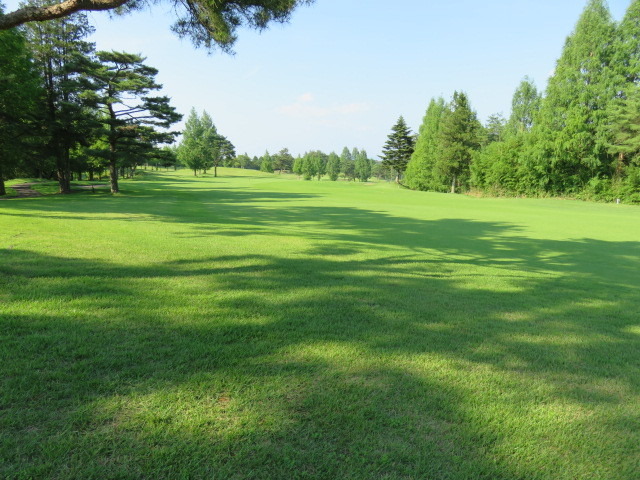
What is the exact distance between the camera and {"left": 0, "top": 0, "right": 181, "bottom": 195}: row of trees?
21.2 metres

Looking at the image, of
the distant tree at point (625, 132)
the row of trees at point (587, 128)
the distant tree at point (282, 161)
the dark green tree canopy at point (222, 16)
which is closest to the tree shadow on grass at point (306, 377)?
the dark green tree canopy at point (222, 16)

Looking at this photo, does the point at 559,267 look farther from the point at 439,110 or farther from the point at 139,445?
the point at 439,110

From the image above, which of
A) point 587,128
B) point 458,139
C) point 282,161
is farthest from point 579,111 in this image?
point 282,161

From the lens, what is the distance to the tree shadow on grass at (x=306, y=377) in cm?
192

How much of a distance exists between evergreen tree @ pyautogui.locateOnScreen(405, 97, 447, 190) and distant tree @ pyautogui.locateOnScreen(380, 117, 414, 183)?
9638mm

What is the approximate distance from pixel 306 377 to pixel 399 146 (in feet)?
224

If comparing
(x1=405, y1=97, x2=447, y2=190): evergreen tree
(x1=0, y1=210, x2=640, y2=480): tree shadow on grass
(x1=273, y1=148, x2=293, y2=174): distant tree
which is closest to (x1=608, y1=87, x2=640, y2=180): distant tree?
(x1=405, y1=97, x2=447, y2=190): evergreen tree

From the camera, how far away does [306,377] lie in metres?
2.67

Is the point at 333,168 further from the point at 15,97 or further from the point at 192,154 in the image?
the point at 15,97

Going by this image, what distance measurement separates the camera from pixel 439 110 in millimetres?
53906

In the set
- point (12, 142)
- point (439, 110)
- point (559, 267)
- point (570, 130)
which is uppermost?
point (439, 110)

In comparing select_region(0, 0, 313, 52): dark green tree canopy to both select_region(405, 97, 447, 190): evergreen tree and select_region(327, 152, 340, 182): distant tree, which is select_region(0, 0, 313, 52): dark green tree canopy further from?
select_region(327, 152, 340, 182): distant tree

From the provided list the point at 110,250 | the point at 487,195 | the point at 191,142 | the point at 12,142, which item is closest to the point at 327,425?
the point at 110,250

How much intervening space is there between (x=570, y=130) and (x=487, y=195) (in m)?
9.84
